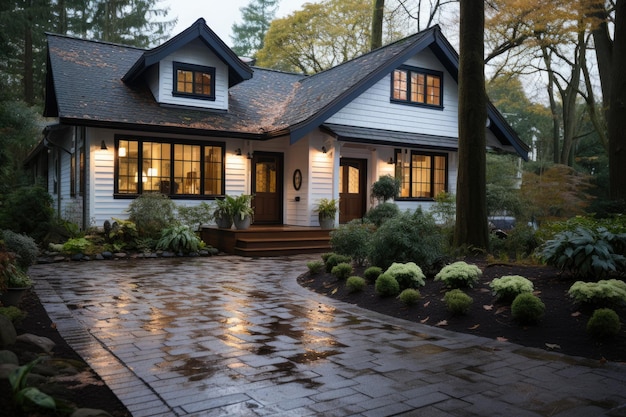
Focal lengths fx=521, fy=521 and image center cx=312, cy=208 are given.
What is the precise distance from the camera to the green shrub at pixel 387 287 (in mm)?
6723

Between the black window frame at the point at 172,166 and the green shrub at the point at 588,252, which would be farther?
the black window frame at the point at 172,166

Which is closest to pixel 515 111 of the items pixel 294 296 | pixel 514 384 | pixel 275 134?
pixel 275 134

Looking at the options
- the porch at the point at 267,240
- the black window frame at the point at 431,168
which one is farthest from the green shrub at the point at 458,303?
the black window frame at the point at 431,168

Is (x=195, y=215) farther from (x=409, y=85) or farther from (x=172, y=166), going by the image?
(x=409, y=85)

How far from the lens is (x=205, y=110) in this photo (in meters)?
15.5

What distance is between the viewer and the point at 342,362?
4.27 meters

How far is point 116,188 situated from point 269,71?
886cm

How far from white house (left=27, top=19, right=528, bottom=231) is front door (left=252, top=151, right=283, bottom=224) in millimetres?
34

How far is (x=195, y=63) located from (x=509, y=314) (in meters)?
12.5

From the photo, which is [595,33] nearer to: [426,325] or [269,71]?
[269,71]

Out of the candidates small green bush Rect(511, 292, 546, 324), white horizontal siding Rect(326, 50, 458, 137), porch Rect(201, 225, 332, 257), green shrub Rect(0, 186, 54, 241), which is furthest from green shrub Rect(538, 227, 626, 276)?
green shrub Rect(0, 186, 54, 241)

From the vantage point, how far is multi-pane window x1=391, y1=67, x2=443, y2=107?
16766mm

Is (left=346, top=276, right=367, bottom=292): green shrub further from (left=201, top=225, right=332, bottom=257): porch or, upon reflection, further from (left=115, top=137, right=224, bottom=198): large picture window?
(left=115, top=137, right=224, bottom=198): large picture window

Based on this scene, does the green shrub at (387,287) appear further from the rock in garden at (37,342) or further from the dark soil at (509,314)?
the rock in garden at (37,342)
